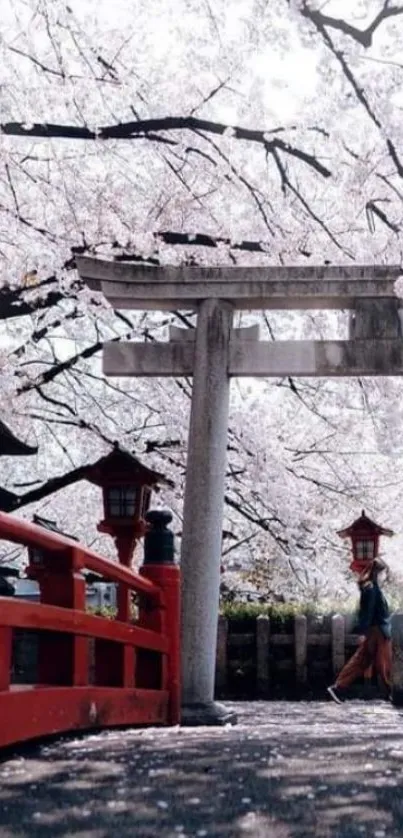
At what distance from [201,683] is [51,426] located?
6.22 meters

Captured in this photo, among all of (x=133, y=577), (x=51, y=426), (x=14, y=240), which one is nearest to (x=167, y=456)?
(x=51, y=426)

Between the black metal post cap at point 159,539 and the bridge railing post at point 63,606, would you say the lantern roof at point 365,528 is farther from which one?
the bridge railing post at point 63,606

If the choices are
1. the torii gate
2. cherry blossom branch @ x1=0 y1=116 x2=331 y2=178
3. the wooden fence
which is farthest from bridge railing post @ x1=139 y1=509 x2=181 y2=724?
the wooden fence

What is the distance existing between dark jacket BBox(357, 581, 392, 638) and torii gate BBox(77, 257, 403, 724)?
2898 mm

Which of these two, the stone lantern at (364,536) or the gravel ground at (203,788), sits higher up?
the stone lantern at (364,536)

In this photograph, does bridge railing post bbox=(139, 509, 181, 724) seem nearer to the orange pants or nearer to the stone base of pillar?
the stone base of pillar

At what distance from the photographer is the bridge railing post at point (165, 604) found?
8.18 meters

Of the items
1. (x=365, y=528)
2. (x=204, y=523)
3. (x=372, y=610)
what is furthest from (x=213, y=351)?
(x=365, y=528)

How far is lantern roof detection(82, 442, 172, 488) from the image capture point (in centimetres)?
1180

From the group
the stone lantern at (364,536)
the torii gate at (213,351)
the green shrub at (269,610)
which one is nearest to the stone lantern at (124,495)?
the torii gate at (213,351)

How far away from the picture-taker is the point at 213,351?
35.9 feet

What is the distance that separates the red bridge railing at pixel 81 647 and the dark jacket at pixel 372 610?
16.6 ft

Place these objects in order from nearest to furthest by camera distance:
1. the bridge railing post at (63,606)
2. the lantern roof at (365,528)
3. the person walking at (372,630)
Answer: the bridge railing post at (63,606)
the person walking at (372,630)
the lantern roof at (365,528)

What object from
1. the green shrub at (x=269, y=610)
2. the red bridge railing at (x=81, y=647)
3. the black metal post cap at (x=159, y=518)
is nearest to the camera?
the red bridge railing at (x=81, y=647)
